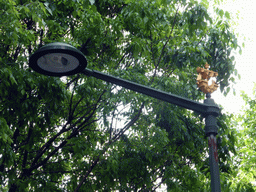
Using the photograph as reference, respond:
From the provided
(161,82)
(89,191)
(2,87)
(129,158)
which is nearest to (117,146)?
(129,158)

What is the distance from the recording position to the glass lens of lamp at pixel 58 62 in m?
3.98

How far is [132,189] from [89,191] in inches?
62.0

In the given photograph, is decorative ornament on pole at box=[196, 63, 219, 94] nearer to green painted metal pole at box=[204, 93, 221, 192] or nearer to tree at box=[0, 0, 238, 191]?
green painted metal pole at box=[204, 93, 221, 192]

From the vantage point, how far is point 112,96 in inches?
323

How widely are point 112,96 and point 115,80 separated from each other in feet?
14.1

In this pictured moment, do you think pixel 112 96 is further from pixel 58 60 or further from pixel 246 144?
pixel 246 144

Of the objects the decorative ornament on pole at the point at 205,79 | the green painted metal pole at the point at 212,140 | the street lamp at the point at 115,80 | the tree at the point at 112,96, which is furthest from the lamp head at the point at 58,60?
the tree at the point at 112,96

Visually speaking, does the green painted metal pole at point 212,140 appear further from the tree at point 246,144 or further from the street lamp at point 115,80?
the tree at point 246,144

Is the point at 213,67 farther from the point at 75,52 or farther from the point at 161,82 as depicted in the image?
the point at 75,52

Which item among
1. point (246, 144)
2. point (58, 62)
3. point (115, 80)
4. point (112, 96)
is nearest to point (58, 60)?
point (58, 62)

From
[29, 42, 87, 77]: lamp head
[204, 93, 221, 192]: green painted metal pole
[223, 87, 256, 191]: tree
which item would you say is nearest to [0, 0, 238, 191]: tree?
[29, 42, 87, 77]: lamp head

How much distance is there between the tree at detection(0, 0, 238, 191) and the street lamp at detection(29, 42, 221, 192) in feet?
8.87

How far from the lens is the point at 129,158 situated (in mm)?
8836

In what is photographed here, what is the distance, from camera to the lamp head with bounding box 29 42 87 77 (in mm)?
3895
